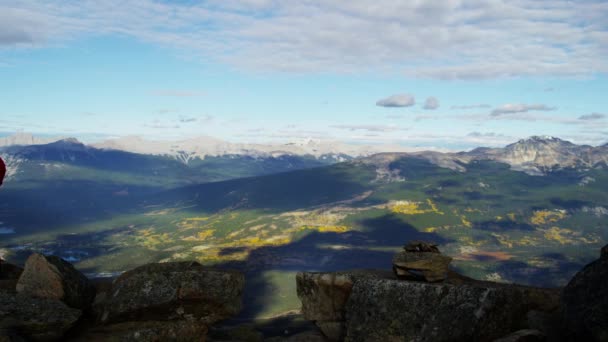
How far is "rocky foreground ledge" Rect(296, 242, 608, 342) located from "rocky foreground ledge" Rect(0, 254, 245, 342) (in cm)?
887

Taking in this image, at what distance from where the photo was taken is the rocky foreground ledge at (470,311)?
22.9 m

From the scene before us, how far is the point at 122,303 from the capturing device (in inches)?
1104

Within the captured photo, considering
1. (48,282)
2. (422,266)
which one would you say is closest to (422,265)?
(422,266)

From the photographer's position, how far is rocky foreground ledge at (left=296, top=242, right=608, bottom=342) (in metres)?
22.9

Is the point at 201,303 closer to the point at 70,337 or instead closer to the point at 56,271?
the point at 70,337

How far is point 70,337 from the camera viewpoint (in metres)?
26.1

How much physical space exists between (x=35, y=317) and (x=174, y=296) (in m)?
7.61

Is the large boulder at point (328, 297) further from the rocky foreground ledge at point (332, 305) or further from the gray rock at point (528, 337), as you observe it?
the gray rock at point (528, 337)

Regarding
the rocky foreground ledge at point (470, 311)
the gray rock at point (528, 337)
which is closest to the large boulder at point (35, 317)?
the rocky foreground ledge at point (470, 311)

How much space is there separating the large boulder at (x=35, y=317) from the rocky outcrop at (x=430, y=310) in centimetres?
1692

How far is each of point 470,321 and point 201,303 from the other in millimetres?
16659

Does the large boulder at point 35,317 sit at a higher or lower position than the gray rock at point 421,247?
lower

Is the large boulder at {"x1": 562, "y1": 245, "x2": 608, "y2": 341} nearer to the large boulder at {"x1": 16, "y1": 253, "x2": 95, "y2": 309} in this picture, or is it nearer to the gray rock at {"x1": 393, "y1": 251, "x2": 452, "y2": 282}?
the gray rock at {"x1": 393, "y1": 251, "x2": 452, "y2": 282}

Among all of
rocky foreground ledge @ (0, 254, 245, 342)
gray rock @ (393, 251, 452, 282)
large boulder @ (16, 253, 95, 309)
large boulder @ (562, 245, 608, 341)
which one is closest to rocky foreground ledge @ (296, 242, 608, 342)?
large boulder @ (562, 245, 608, 341)
